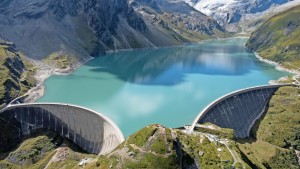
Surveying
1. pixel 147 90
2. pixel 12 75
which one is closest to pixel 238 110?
pixel 147 90

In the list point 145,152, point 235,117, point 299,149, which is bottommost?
point 299,149

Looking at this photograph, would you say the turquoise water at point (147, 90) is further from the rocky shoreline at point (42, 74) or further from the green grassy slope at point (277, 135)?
the green grassy slope at point (277, 135)

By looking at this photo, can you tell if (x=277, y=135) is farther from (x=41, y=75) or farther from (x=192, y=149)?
(x=41, y=75)

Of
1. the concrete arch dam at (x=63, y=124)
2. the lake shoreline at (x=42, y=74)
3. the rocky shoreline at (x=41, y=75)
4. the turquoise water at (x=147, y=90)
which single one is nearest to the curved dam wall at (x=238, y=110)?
the turquoise water at (x=147, y=90)

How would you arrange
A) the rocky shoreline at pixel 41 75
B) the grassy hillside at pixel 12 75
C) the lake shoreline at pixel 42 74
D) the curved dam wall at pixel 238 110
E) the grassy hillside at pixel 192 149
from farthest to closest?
the lake shoreline at pixel 42 74 < the rocky shoreline at pixel 41 75 < the grassy hillside at pixel 12 75 < the curved dam wall at pixel 238 110 < the grassy hillside at pixel 192 149

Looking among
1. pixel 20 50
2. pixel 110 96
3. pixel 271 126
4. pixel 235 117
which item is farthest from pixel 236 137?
pixel 20 50

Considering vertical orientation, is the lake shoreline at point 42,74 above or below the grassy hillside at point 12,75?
below

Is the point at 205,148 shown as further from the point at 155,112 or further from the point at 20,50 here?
the point at 20,50

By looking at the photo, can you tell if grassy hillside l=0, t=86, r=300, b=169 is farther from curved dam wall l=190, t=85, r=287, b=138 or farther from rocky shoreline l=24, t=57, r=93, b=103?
rocky shoreline l=24, t=57, r=93, b=103
